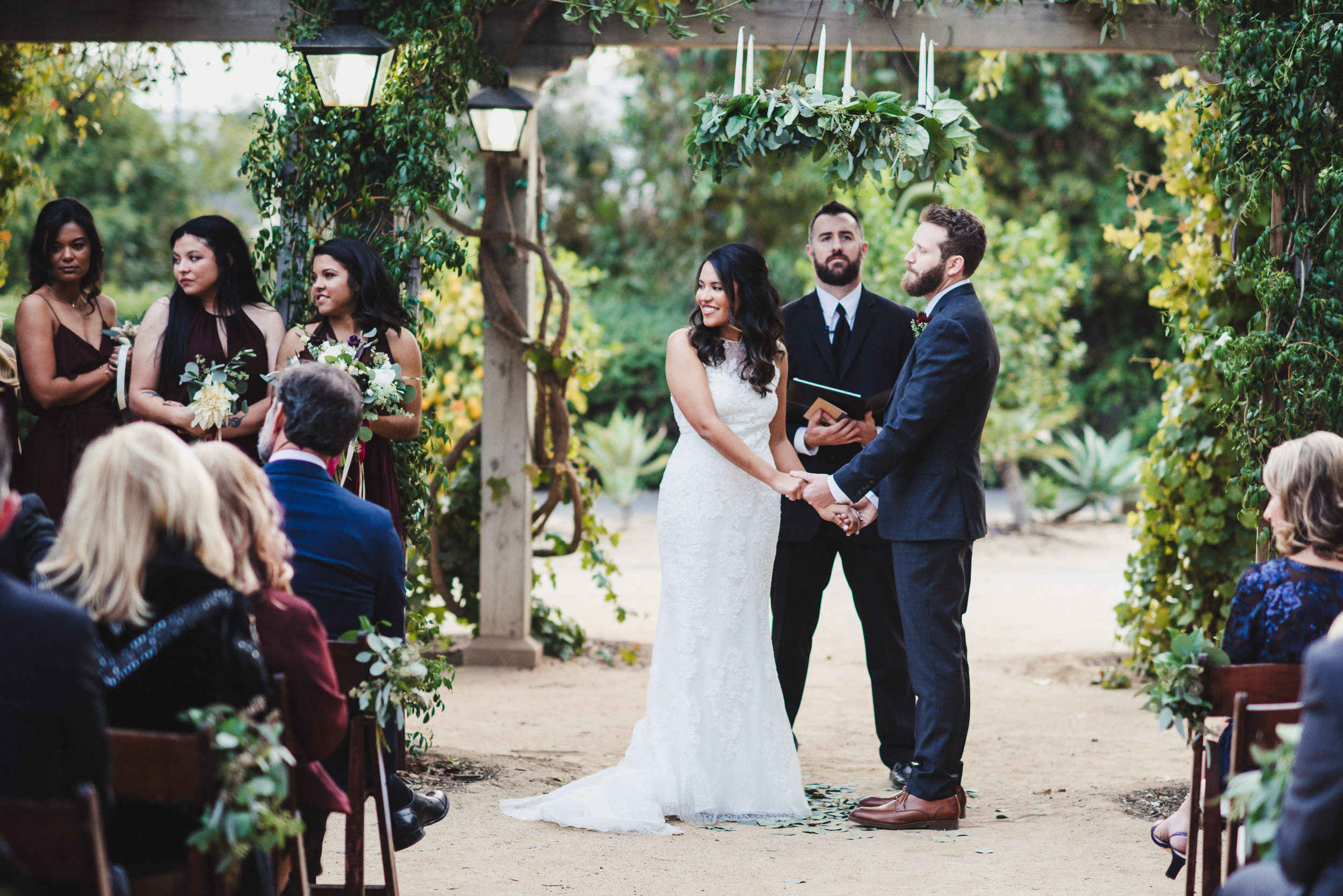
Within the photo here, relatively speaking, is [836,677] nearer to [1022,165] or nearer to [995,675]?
[995,675]

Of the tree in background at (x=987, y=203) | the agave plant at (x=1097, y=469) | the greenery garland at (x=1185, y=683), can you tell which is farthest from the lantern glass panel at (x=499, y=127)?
the tree in background at (x=987, y=203)

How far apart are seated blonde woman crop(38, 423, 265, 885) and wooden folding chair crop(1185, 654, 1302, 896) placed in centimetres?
189

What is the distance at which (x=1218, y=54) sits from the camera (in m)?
4.40

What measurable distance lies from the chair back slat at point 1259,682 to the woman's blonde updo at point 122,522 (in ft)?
6.61

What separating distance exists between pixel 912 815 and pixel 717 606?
0.89m

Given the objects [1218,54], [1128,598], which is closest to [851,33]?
[1218,54]

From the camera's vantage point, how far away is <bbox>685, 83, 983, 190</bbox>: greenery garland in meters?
4.17

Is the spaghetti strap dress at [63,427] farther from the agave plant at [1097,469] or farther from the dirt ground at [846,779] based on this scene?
the agave plant at [1097,469]

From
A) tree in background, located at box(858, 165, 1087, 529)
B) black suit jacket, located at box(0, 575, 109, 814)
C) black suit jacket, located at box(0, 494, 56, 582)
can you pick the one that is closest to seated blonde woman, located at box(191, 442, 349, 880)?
black suit jacket, located at box(0, 494, 56, 582)

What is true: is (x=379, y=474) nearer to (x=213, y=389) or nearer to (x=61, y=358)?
(x=213, y=389)

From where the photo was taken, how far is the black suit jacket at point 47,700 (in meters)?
1.79

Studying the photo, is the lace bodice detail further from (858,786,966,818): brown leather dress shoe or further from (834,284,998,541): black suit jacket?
(858,786,966,818): brown leather dress shoe

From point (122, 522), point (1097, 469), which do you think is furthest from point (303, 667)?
point (1097, 469)

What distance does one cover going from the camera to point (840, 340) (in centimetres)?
482
